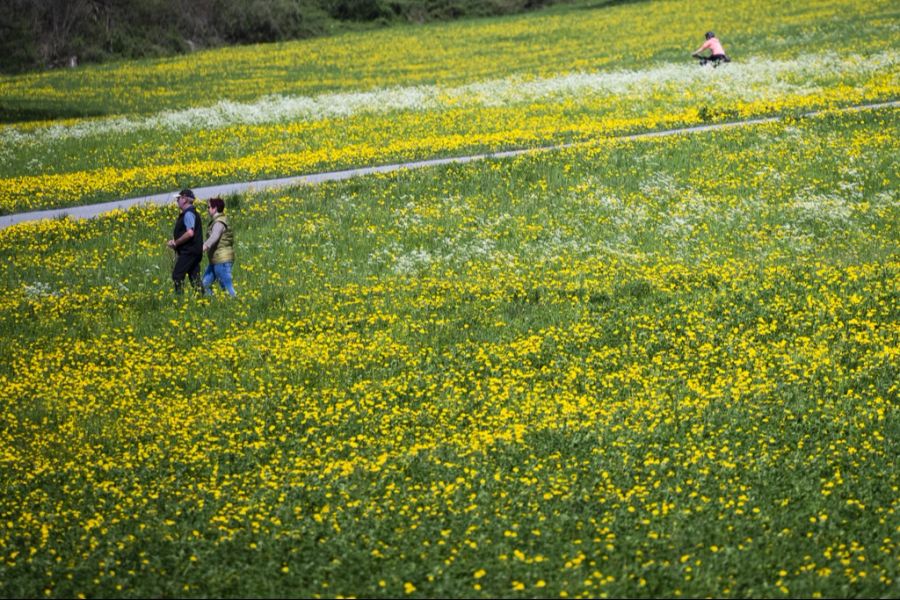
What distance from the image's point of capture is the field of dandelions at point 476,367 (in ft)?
32.0

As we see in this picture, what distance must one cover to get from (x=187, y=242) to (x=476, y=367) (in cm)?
577

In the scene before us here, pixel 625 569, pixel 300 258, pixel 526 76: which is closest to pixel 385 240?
pixel 300 258

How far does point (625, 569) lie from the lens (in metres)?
9.25

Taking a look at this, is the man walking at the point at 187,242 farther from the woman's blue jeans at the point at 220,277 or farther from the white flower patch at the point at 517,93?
the white flower patch at the point at 517,93

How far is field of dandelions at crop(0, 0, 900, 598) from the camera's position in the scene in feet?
32.0

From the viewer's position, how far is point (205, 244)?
55.6ft

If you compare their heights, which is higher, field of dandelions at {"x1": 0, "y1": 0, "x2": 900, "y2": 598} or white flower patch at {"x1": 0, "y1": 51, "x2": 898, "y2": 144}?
white flower patch at {"x1": 0, "y1": 51, "x2": 898, "y2": 144}

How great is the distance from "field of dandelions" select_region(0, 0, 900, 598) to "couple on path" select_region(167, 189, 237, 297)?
0.59 m

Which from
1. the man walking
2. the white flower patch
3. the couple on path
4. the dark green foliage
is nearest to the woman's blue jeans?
the couple on path

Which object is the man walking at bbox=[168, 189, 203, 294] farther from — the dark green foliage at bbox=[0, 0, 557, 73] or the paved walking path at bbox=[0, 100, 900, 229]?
the dark green foliage at bbox=[0, 0, 557, 73]

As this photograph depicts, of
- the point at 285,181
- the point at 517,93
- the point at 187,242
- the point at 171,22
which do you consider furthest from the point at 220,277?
the point at 171,22

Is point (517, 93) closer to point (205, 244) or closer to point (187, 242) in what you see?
point (187, 242)

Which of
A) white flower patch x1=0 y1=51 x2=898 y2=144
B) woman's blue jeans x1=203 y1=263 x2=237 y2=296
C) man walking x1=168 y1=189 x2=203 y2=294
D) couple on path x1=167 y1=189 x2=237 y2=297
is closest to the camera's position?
couple on path x1=167 y1=189 x2=237 y2=297

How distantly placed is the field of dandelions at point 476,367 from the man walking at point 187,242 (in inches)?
24.2
